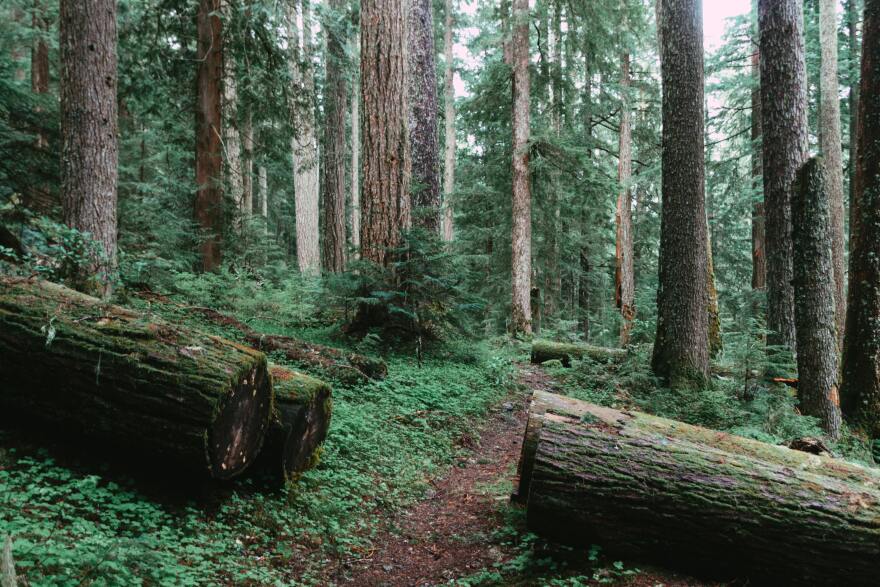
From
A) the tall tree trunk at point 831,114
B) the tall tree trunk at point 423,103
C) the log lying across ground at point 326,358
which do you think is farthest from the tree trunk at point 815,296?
the tall tree trunk at point 831,114

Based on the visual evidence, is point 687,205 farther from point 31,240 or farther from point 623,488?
point 31,240

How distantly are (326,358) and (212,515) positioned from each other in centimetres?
329

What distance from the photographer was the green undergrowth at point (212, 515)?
2.67m

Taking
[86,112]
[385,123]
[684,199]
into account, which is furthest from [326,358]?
[684,199]

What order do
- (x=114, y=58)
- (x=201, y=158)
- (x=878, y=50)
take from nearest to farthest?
(x=878, y=50) → (x=114, y=58) → (x=201, y=158)

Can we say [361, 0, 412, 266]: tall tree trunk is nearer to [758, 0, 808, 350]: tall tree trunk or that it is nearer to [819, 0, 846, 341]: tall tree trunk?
[758, 0, 808, 350]: tall tree trunk

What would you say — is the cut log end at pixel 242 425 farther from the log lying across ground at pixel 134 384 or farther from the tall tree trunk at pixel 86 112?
the tall tree trunk at pixel 86 112

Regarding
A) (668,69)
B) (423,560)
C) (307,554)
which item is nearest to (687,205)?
(668,69)

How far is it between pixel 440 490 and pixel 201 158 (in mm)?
9566

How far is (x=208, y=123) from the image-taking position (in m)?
11.6

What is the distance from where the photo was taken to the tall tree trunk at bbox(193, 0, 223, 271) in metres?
11.5

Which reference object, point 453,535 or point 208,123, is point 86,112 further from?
point 453,535

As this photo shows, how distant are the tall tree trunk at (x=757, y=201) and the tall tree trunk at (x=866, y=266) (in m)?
9.71

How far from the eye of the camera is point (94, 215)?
23.5ft
